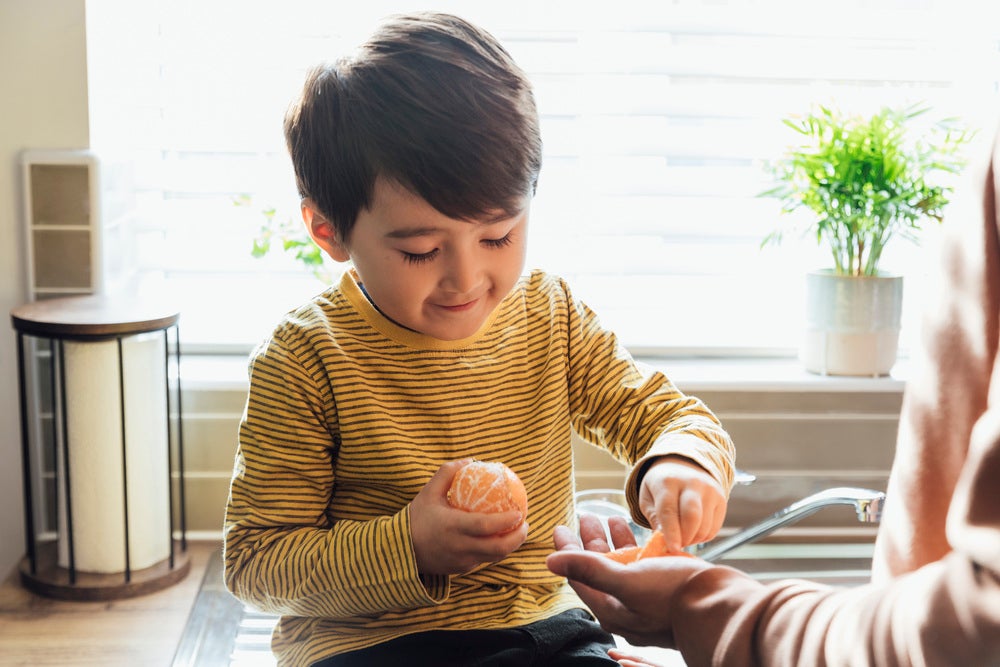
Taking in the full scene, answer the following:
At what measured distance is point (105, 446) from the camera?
184 centimetres

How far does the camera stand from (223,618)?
1.72 m

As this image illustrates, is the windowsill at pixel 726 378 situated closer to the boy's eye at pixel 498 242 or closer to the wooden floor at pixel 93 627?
the wooden floor at pixel 93 627

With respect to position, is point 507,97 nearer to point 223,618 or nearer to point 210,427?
point 223,618

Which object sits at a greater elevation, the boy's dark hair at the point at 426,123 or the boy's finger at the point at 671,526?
the boy's dark hair at the point at 426,123

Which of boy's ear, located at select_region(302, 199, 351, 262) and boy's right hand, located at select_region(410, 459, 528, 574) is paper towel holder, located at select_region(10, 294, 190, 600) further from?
boy's right hand, located at select_region(410, 459, 528, 574)

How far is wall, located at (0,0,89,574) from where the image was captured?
1869mm

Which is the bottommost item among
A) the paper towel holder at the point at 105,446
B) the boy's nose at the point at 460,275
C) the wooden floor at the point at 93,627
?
the wooden floor at the point at 93,627

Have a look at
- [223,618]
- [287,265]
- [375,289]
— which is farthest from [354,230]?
[287,265]

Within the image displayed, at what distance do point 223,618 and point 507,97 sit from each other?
1080 mm

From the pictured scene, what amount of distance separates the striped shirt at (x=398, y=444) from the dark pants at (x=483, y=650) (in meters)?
0.02

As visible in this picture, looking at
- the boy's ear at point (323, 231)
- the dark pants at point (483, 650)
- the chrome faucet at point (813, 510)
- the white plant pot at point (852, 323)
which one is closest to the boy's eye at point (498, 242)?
the boy's ear at point (323, 231)

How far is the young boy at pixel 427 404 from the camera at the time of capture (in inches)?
37.6

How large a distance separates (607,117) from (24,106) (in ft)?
3.52

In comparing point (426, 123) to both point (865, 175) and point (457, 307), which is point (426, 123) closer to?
point (457, 307)
